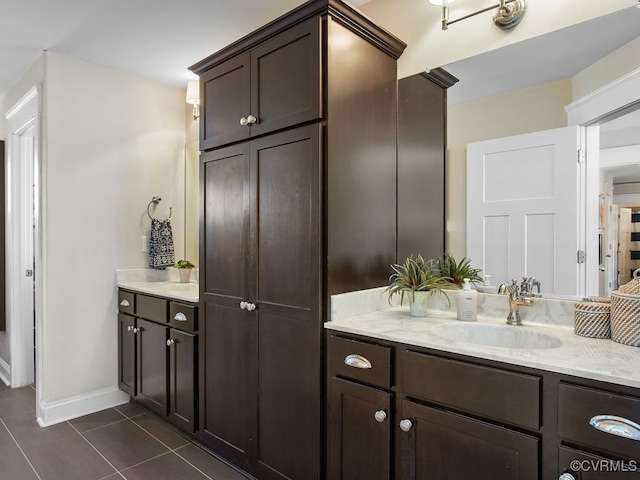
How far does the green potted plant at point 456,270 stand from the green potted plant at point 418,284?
0.9 inches

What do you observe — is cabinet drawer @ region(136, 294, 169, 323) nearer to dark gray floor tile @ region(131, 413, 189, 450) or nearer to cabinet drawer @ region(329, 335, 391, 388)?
dark gray floor tile @ region(131, 413, 189, 450)

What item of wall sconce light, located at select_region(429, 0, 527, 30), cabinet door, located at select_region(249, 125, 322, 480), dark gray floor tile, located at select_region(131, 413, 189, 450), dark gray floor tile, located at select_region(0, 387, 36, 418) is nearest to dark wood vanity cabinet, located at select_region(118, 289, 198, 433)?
dark gray floor tile, located at select_region(131, 413, 189, 450)

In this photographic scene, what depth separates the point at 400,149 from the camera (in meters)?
2.04

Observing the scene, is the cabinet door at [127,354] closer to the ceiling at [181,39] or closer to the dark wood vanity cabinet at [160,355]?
the dark wood vanity cabinet at [160,355]

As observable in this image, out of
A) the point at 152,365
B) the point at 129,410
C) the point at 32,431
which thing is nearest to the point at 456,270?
the point at 152,365

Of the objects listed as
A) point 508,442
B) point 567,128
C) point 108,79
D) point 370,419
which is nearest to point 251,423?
point 370,419

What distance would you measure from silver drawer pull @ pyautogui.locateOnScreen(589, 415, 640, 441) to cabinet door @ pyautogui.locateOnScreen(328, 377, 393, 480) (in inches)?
25.0

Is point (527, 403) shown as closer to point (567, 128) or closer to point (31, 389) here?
point (567, 128)

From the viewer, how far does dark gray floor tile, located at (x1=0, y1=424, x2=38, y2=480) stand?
2.08 m

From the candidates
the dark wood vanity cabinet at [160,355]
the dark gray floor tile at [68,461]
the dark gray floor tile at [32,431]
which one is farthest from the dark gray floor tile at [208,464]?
the dark gray floor tile at [32,431]

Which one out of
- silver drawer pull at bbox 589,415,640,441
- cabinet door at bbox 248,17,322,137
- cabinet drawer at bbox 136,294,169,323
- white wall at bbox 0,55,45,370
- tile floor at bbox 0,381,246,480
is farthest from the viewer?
white wall at bbox 0,55,45,370

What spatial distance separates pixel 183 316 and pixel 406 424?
150cm

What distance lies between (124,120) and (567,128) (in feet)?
9.65

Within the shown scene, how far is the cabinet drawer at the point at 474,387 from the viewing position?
3.69ft
